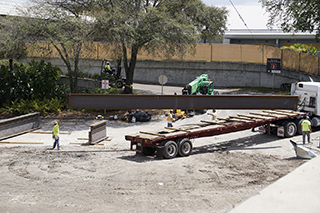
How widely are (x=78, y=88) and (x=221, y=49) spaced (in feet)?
55.9

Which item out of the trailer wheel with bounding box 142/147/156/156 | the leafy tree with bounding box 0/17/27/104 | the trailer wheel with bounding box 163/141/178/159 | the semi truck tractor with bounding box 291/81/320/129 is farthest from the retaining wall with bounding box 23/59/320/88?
the trailer wheel with bounding box 163/141/178/159

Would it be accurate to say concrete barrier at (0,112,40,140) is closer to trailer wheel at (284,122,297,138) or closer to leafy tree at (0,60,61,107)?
leafy tree at (0,60,61,107)

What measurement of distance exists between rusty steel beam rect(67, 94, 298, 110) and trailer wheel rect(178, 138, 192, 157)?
200 cm

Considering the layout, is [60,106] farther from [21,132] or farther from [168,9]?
[168,9]

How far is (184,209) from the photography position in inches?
459

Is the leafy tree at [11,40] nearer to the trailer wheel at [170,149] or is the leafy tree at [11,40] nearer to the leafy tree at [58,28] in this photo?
the leafy tree at [58,28]

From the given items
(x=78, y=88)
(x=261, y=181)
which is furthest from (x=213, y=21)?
(x=261, y=181)

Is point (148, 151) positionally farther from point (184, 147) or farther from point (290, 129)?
point (290, 129)

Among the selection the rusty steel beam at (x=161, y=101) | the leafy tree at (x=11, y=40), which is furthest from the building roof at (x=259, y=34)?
the rusty steel beam at (x=161, y=101)

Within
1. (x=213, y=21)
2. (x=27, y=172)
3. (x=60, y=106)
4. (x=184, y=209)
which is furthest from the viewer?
(x=213, y=21)

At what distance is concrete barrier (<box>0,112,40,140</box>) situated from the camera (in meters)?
22.5

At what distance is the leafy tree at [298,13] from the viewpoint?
120 feet

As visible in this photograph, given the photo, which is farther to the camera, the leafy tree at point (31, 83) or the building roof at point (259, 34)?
the building roof at point (259, 34)

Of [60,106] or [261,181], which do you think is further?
[60,106]
